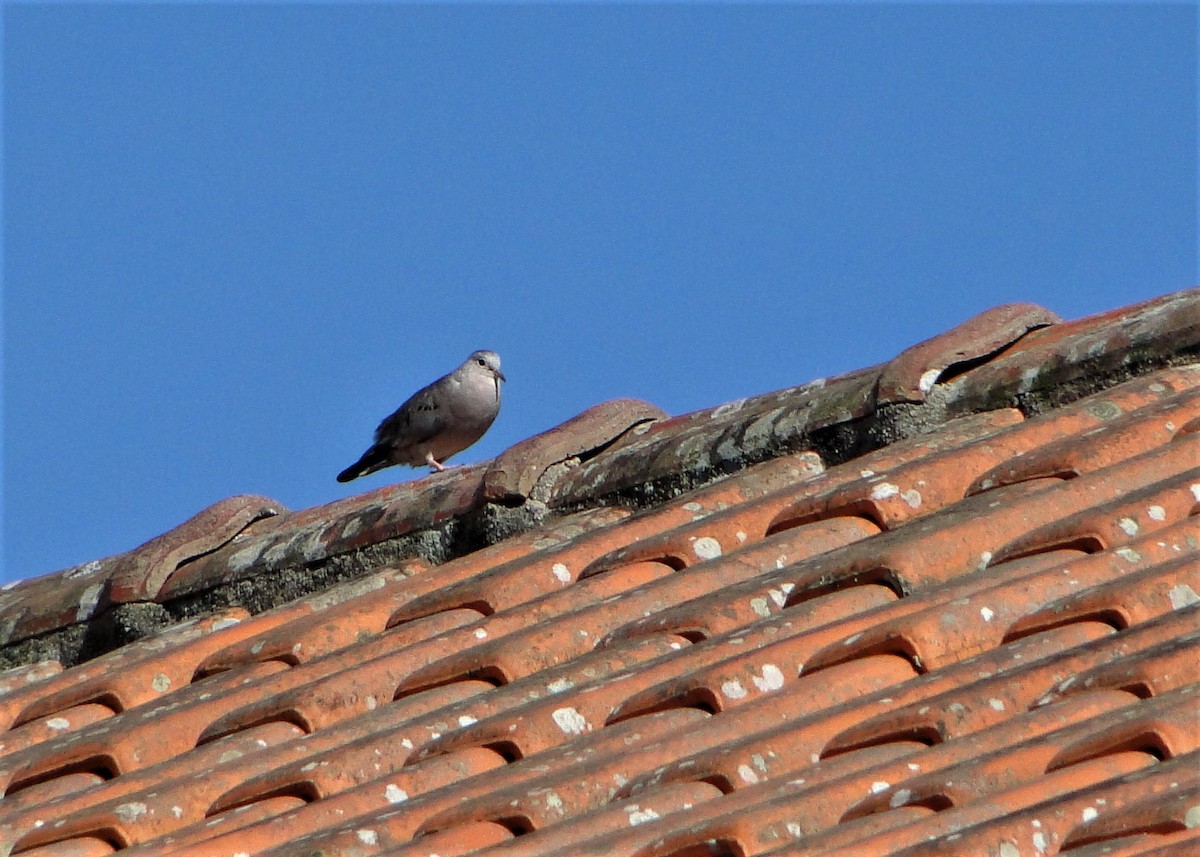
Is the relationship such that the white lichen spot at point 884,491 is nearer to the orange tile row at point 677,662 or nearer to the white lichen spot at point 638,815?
the orange tile row at point 677,662

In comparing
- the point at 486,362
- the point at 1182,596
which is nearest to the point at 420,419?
the point at 486,362

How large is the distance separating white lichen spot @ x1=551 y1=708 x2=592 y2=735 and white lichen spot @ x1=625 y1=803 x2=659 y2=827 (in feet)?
1.52

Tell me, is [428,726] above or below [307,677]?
below

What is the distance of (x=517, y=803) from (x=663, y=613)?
A: 792mm

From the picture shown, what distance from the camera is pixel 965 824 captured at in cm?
229

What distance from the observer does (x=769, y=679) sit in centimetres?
304

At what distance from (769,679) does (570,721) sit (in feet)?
1.03

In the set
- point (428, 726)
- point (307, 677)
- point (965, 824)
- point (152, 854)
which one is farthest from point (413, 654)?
point (965, 824)

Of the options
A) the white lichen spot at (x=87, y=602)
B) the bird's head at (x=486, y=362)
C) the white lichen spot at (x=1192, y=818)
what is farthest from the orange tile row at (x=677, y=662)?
the bird's head at (x=486, y=362)

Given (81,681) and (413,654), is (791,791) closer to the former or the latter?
(413,654)

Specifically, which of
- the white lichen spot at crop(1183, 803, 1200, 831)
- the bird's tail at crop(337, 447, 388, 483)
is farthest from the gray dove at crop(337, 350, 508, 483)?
the white lichen spot at crop(1183, 803, 1200, 831)

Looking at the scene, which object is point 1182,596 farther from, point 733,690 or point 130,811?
point 130,811

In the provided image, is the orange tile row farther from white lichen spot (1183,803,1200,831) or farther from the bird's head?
the bird's head

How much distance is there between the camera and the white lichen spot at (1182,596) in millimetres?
2865
